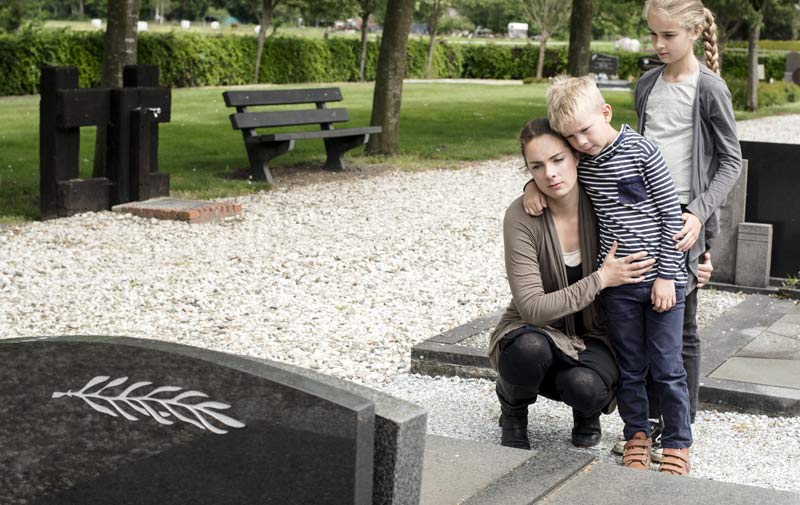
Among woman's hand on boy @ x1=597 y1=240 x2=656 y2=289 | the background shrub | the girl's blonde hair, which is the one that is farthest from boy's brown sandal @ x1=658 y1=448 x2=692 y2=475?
the background shrub

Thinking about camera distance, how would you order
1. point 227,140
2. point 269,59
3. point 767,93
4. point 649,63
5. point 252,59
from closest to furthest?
1. point 649,63
2. point 227,140
3. point 767,93
4. point 252,59
5. point 269,59

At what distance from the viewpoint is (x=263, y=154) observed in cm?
1245

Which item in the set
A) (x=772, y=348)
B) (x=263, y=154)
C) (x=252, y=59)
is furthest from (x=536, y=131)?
(x=252, y=59)

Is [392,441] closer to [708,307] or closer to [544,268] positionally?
[544,268]

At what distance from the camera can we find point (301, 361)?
5770 millimetres

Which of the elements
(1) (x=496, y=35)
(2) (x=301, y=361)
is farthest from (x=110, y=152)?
(1) (x=496, y=35)

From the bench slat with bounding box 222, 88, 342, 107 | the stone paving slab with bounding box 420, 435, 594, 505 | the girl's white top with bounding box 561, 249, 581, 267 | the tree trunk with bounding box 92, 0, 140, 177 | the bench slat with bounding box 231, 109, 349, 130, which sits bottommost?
the stone paving slab with bounding box 420, 435, 594, 505

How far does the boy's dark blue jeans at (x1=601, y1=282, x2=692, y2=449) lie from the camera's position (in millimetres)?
3873

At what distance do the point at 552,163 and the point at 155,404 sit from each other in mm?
1776

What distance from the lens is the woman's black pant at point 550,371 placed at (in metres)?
3.94

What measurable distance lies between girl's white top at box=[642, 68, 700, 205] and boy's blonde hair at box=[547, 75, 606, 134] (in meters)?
0.51

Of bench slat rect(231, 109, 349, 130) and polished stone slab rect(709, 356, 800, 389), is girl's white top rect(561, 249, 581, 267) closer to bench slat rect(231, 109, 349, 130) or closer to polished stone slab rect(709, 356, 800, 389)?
polished stone slab rect(709, 356, 800, 389)

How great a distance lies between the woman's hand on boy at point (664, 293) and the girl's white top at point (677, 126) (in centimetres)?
41

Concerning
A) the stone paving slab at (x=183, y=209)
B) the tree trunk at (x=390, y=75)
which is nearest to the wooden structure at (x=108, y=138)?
the stone paving slab at (x=183, y=209)
